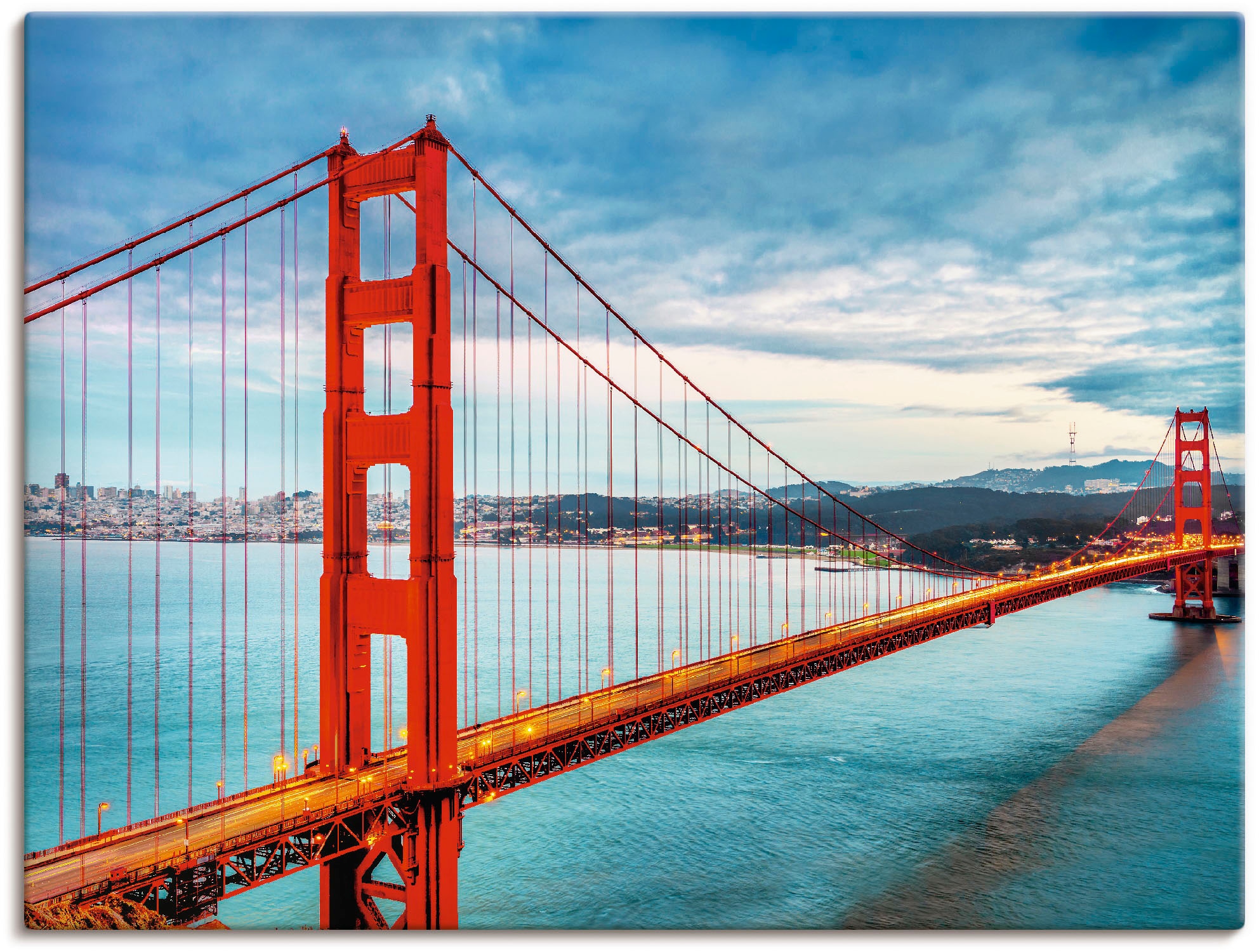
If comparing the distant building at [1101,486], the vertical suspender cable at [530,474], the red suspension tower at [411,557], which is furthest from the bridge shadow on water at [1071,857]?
the distant building at [1101,486]

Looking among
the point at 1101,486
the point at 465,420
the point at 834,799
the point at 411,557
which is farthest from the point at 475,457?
the point at 1101,486

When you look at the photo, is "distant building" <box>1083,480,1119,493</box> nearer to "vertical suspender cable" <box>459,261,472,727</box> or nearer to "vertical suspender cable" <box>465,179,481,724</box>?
"vertical suspender cable" <box>465,179,481,724</box>

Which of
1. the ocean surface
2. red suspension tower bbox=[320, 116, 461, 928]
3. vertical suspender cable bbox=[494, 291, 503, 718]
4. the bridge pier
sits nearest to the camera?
red suspension tower bbox=[320, 116, 461, 928]

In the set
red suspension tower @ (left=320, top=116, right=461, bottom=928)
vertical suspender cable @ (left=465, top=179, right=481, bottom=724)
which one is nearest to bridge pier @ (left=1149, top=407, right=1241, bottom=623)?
vertical suspender cable @ (left=465, top=179, right=481, bottom=724)

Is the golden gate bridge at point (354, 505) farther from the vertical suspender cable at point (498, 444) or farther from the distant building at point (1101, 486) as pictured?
the distant building at point (1101, 486)

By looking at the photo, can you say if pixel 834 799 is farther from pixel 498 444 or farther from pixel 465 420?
pixel 465 420

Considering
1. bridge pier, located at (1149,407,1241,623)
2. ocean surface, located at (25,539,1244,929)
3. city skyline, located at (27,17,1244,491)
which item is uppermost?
city skyline, located at (27,17,1244,491)
